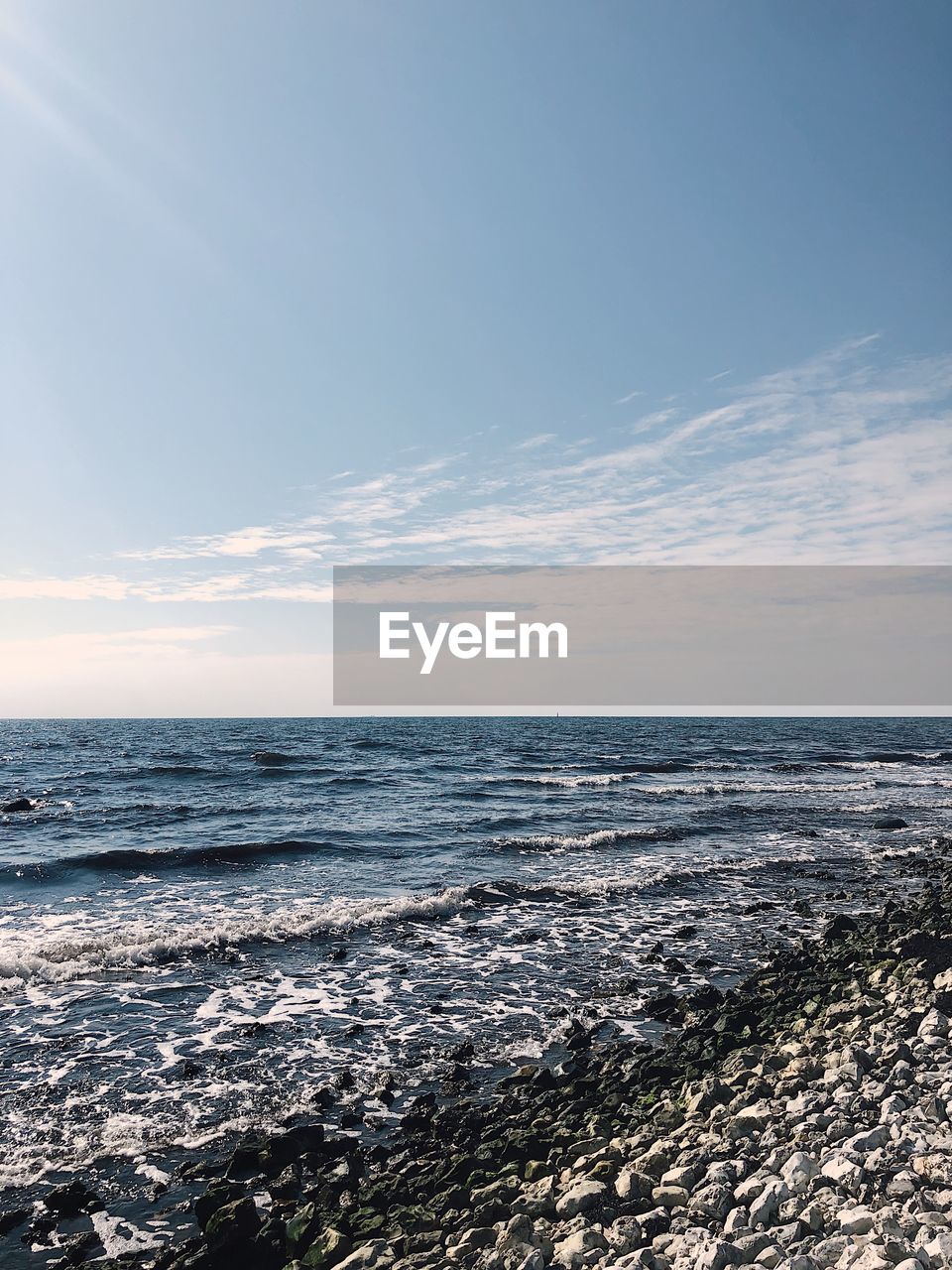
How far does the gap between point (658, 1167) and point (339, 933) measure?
11.5m

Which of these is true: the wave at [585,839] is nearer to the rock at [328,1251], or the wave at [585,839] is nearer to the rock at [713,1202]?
the rock at [328,1251]

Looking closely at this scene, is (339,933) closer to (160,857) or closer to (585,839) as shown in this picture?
(160,857)

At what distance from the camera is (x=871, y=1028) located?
925 cm

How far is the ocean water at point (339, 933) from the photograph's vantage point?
10016 mm

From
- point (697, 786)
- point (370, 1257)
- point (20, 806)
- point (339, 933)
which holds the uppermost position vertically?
point (370, 1257)

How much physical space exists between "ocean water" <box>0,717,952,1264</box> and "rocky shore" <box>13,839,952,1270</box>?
0.95 m

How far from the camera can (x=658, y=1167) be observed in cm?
680

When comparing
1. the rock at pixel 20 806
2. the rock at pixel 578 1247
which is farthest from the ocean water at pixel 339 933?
the rock at pixel 578 1247

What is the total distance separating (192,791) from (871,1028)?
39.5 m

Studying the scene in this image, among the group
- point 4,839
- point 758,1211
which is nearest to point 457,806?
point 4,839

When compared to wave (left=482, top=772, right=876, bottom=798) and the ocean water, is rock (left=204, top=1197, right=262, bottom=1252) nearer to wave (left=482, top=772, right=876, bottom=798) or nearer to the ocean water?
the ocean water

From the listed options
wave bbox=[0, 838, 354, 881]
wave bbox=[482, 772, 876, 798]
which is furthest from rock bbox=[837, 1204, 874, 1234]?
wave bbox=[482, 772, 876, 798]

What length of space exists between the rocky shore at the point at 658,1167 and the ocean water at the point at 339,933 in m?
0.95

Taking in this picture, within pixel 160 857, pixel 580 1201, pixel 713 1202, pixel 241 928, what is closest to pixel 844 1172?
pixel 713 1202
